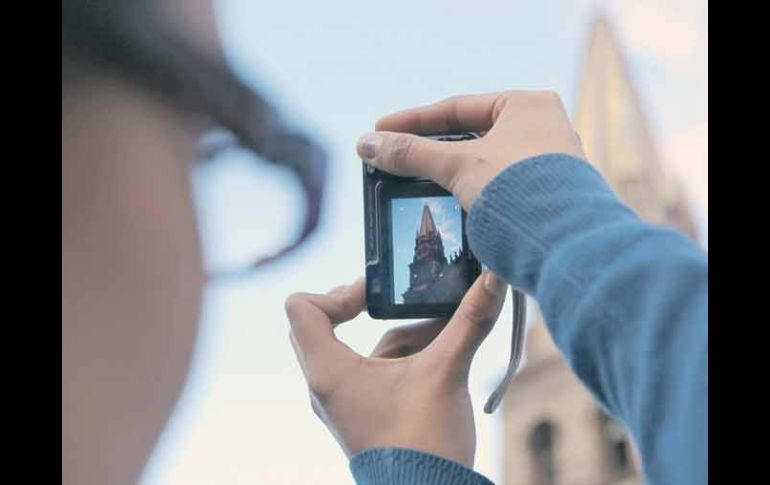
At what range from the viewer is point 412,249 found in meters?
0.60

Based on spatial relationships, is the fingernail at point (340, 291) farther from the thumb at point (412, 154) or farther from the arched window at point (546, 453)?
the arched window at point (546, 453)

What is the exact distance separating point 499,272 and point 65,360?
538 millimetres

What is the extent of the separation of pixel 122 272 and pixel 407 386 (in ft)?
1.34

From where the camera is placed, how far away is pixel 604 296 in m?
0.33

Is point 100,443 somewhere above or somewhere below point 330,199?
below

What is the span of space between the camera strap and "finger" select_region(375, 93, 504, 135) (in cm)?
11

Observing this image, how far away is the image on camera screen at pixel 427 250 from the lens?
600 mm

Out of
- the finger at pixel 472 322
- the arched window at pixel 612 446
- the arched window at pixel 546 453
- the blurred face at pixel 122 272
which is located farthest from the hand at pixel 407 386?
the arched window at pixel 546 453

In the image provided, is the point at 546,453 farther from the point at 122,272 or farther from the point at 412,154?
the point at 412,154

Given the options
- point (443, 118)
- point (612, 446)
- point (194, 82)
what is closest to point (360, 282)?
point (443, 118)

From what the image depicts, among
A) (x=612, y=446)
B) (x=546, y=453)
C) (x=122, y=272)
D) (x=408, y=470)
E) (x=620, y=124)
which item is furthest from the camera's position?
(x=546, y=453)

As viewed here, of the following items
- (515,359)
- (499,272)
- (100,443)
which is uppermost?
(499,272)
